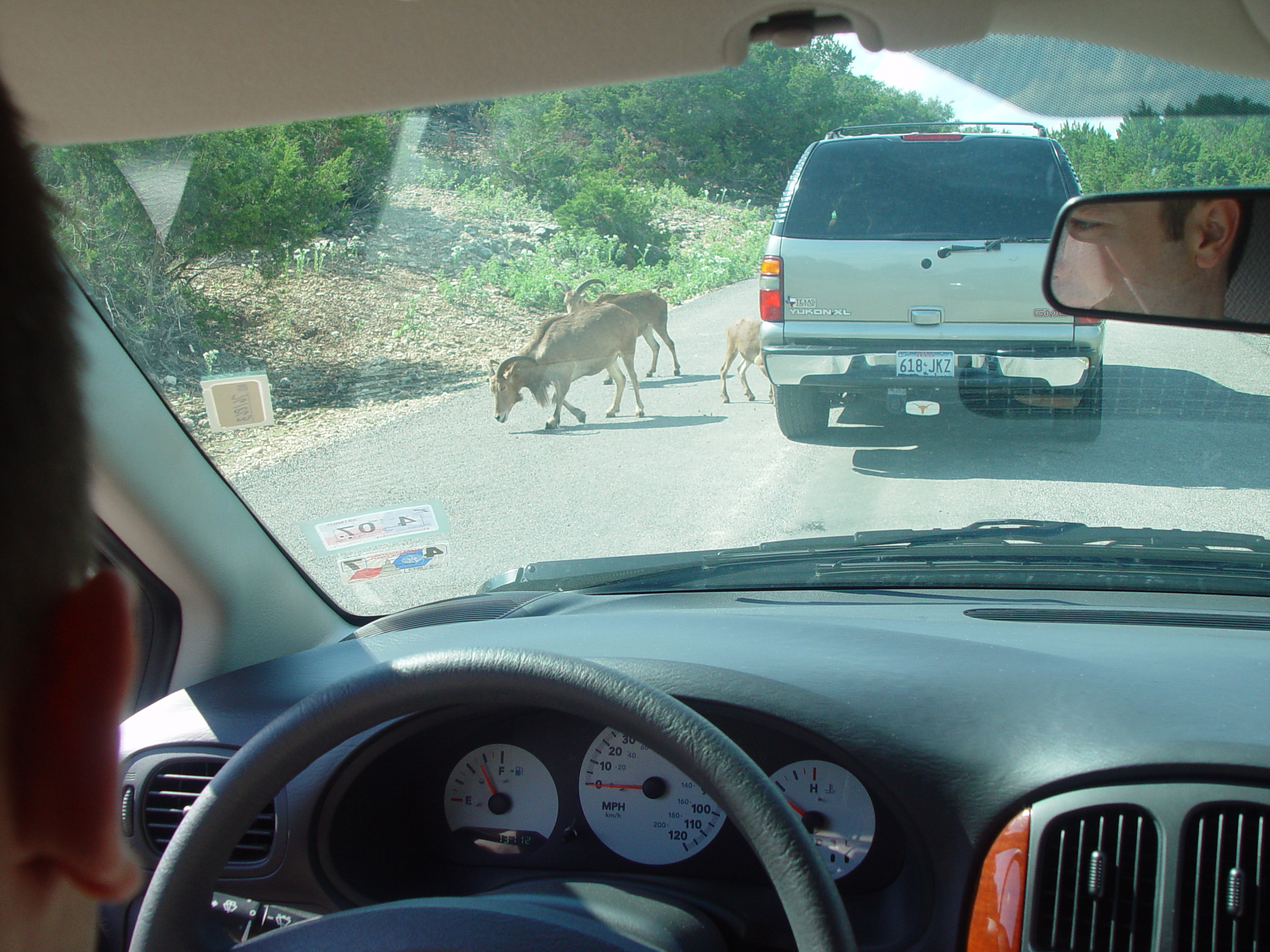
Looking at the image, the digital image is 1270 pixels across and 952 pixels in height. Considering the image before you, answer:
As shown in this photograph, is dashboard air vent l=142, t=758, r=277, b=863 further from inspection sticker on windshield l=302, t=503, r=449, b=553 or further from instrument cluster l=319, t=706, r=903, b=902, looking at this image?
inspection sticker on windshield l=302, t=503, r=449, b=553

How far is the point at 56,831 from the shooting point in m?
0.69

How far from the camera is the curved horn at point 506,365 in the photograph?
5.00 meters

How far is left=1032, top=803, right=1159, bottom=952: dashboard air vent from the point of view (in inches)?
72.9

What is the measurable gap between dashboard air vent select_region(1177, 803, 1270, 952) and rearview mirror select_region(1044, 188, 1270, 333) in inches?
33.9

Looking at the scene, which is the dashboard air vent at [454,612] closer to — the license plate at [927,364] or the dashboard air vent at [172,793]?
the dashboard air vent at [172,793]

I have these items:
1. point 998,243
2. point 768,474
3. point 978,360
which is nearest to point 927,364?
point 978,360

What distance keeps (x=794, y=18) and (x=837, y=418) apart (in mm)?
3202

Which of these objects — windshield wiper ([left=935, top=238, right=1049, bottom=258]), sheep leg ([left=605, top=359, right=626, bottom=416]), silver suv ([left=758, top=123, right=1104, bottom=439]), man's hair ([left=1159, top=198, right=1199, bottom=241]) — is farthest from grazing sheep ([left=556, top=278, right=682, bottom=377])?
man's hair ([left=1159, top=198, right=1199, bottom=241])

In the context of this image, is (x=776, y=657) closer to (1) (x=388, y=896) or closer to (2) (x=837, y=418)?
(1) (x=388, y=896)

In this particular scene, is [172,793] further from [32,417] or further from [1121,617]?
[1121,617]

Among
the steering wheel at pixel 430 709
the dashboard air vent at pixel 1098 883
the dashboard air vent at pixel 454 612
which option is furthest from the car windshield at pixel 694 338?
the steering wheel at pixel 430 709

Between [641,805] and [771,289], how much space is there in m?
3.32

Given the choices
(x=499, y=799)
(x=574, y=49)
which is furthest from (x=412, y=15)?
(x=499, y=799)

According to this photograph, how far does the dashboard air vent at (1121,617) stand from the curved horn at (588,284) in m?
2.98
